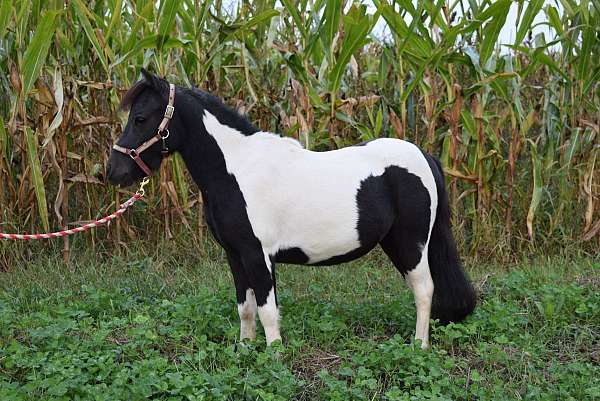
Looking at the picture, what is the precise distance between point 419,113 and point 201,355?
421 cm

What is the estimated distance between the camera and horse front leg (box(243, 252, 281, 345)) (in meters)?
3.96

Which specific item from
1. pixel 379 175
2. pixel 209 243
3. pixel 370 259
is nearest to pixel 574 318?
pixel 379 175

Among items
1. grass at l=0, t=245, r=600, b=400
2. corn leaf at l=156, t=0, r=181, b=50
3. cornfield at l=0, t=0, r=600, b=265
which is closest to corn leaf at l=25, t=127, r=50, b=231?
cornfield at l=0, t=0, r=600, b=265

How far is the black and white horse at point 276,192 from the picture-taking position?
395cm

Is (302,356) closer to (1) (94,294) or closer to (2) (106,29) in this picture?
(1) (94,294)

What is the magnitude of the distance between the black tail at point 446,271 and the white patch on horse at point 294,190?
584 millimetres

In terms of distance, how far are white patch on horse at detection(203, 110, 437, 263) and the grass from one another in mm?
633

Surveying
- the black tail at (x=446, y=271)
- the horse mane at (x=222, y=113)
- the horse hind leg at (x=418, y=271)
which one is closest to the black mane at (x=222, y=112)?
the horse mane at (x=222, y=113)

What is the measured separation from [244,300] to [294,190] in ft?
2.54

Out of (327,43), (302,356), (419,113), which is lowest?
(302,356)

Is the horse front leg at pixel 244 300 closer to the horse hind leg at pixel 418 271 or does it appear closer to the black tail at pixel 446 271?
the horse hind leg at pixel 418 271

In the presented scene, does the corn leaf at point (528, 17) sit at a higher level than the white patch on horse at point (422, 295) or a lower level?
higher

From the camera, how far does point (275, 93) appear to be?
6.62 m

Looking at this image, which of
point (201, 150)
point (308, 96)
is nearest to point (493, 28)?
point (308, 96)
